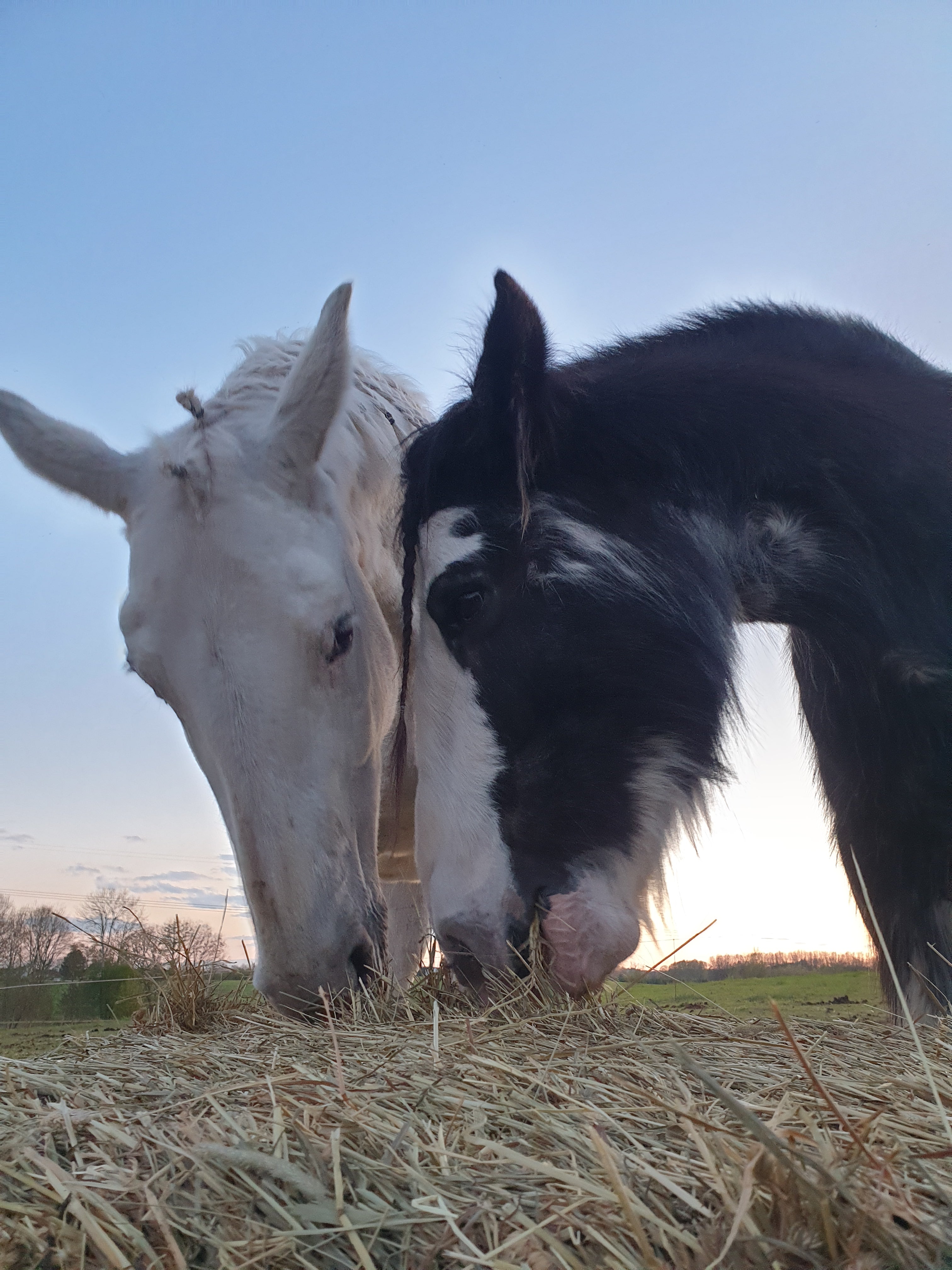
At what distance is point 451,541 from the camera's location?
6.72 feet

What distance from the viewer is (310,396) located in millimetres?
2441

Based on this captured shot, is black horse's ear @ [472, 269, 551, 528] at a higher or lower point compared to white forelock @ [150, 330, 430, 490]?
lower

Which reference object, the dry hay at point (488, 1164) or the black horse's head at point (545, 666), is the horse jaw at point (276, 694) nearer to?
the black horse's head at point (545, 666)

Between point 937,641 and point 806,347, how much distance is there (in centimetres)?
95

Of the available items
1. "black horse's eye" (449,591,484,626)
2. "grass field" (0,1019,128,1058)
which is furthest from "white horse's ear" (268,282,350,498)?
"grass field" (0,1019,128,1058)

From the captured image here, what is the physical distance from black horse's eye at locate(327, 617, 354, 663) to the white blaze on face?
0.22 meters

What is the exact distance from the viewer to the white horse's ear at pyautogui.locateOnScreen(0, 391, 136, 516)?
2.60 meters

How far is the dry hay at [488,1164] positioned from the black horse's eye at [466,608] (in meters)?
1.04

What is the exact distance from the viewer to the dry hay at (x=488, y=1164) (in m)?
0.56

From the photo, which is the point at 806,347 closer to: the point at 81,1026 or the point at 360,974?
the point at 360,974

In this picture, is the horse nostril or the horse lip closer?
the horse lip

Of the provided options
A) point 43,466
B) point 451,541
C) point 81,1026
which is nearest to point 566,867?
point 451,541

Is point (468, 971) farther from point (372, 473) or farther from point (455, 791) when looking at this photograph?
point (372, 473)

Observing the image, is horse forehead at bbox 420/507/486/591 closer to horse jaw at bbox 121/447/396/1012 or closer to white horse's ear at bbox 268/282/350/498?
horse jaw at bbox 121/447/396/1012
